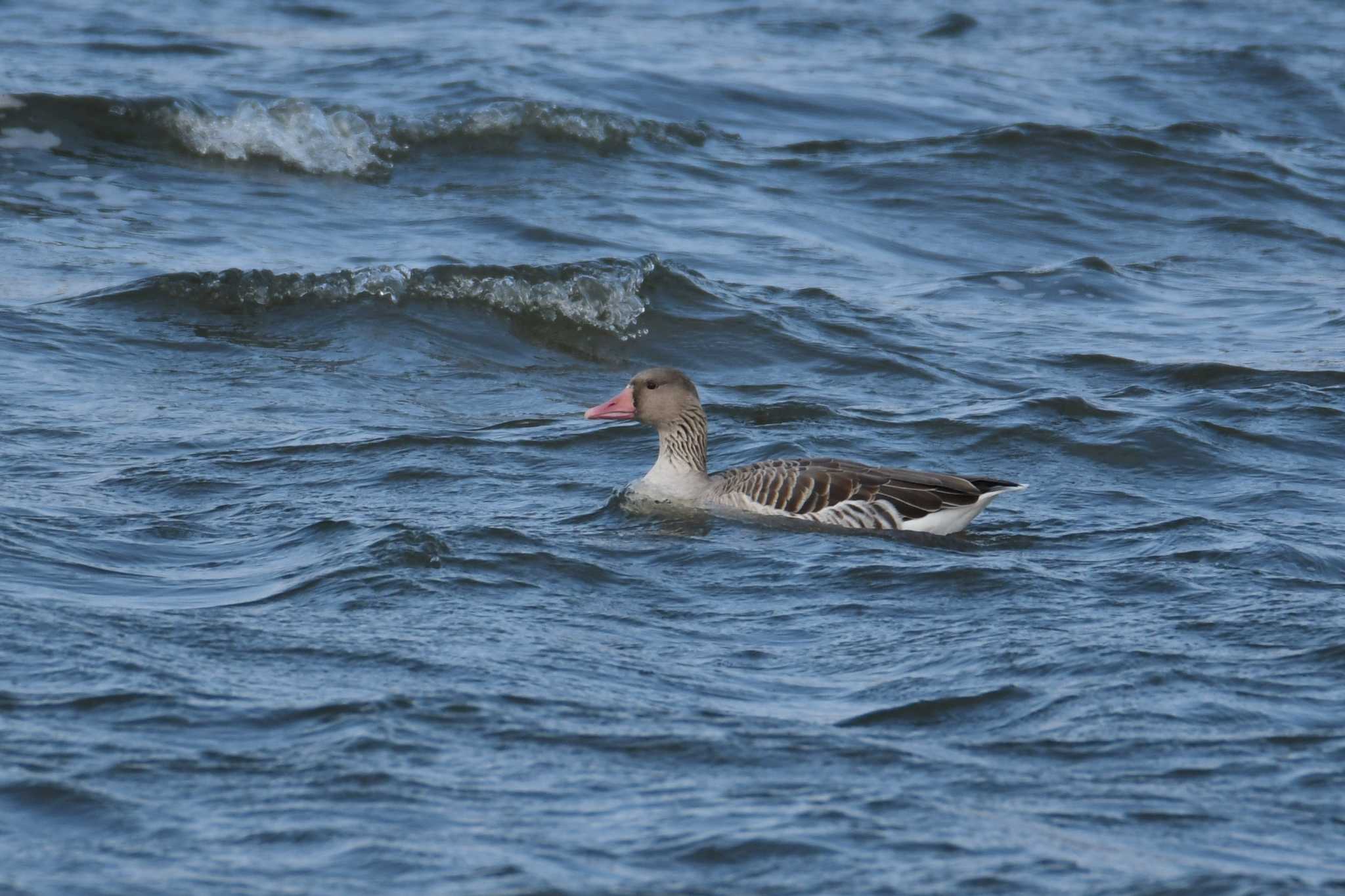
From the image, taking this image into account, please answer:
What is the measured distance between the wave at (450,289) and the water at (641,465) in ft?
0.14

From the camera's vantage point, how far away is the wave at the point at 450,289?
1367 centimetres

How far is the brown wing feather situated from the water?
224mm

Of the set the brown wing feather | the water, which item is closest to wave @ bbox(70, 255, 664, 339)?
the water

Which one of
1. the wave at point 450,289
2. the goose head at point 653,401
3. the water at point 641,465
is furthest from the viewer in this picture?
the wave at point 450,289

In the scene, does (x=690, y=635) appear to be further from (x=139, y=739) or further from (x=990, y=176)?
(x=990, y=176)

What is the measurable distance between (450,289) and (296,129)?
5.21 metres

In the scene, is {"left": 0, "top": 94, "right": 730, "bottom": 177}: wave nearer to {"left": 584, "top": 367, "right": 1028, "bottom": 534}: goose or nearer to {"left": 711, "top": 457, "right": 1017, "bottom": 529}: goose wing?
{"left": 584, "top": 367, "right": 1028, "bottom": 534}: goose

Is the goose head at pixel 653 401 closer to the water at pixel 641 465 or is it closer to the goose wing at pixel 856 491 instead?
the water at pixel 641 465

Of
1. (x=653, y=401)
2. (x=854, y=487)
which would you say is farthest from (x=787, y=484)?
(x=653, y=401)

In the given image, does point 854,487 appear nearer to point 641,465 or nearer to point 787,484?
point 787,484

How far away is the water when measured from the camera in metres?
5.67

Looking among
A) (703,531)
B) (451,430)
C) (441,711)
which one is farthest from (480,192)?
(441,711)

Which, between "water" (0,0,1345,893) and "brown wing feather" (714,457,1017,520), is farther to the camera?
"brown wing feather" (714,457,1017,520)

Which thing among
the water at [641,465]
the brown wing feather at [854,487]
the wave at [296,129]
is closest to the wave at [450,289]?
the water at [641,465]
